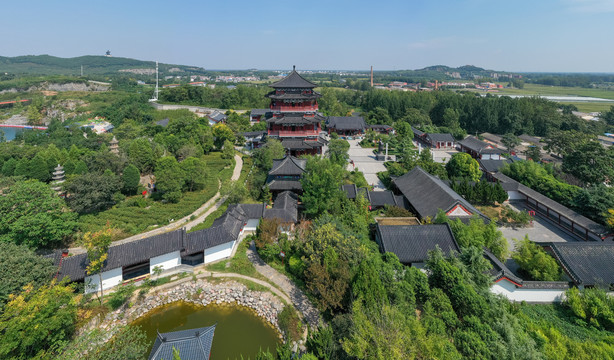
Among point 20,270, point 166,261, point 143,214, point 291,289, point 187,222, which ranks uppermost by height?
point 20,270

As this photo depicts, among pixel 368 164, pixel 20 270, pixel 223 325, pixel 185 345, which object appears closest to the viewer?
pixel 185 345

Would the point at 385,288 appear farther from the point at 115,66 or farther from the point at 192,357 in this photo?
the point at 115,66

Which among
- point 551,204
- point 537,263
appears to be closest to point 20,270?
point 537,263

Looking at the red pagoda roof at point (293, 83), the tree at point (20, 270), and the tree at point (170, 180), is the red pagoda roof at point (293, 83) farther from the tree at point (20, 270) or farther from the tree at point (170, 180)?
the tree at point (20, 270)

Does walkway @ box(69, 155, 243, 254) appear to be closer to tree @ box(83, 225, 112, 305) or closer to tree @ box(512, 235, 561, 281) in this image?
tree @ box(83, 225, 112, 305)

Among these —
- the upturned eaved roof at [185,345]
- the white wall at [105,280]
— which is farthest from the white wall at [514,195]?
the white wall at [105,280]

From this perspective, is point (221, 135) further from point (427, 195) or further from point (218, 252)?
point (427, 195)

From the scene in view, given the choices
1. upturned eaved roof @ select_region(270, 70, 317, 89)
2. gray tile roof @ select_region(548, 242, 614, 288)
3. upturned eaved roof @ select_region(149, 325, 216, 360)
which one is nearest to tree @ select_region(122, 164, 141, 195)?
upturned eaved roof @ select_region(149, 325, 216, 360)
